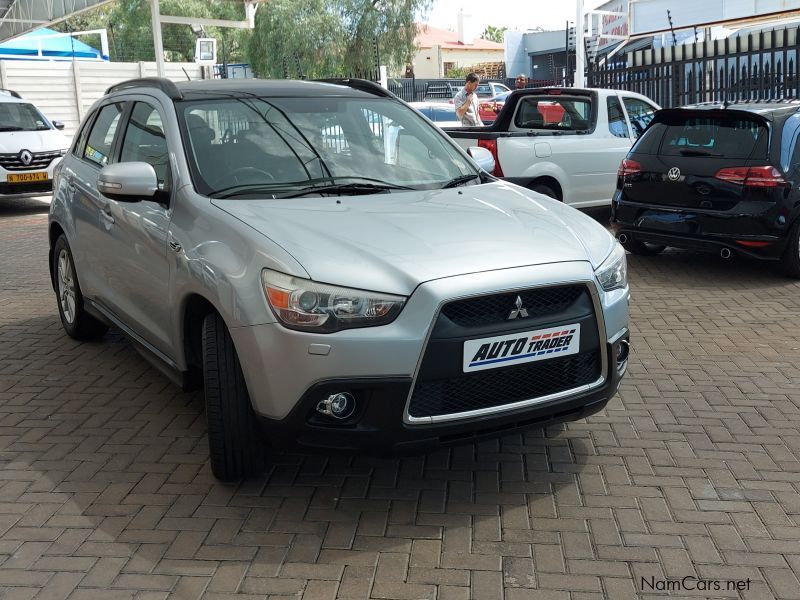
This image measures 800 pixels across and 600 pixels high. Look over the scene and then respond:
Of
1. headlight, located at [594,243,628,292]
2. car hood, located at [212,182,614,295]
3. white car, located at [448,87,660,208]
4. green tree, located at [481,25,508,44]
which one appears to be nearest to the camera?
car hood, located at [212,182,614,295]

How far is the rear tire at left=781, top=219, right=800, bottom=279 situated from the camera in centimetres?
788

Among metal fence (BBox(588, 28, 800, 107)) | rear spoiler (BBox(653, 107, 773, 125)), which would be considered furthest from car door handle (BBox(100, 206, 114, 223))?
metal fence (BBox(588, 28, 800, 107))

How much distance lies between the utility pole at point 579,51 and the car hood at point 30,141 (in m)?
11.2

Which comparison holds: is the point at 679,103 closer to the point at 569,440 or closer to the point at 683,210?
the point at 683,210

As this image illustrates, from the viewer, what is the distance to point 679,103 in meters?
15.9

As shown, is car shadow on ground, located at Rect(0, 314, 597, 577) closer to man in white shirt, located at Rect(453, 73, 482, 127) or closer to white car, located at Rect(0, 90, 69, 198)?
man in white shirt, located at Rect(453, 73, 482, 127)

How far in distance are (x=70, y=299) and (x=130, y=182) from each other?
242 centimetres

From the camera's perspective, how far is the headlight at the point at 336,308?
11.4 feet

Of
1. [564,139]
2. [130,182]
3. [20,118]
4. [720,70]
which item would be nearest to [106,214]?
[130,182]

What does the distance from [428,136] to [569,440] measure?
6.32 feet

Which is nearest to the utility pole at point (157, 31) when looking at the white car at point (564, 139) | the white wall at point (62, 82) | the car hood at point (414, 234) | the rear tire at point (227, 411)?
the white wall at point (62, 82)

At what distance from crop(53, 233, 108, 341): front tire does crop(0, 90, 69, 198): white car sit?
7699 millimetres

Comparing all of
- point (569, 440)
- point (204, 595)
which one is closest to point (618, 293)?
point (569, 440)

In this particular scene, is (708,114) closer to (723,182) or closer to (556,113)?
(723,182)
